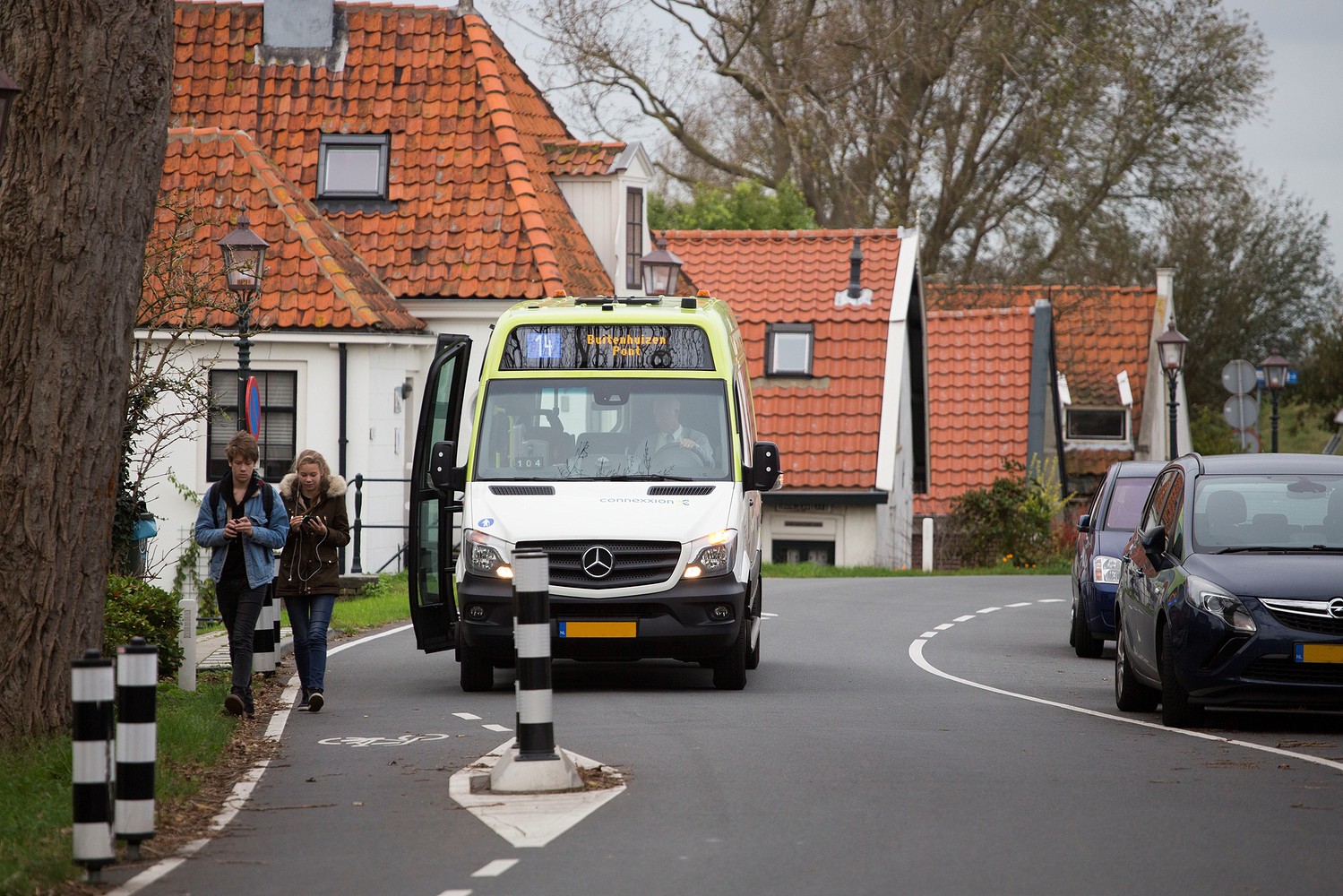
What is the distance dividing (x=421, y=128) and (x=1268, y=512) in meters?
21.8

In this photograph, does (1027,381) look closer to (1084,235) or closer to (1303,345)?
(1084,235)

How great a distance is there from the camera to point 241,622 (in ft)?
40.1

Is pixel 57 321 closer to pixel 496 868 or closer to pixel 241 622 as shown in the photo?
pixel 241 622

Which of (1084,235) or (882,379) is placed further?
(1084,235)

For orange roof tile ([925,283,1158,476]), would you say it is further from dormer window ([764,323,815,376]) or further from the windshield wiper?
Answer: the windshield wiper

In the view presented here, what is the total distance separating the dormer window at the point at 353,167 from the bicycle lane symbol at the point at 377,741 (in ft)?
68.2

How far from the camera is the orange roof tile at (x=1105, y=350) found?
5188 centimetres

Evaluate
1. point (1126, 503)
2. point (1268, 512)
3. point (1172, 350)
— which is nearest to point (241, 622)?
point (1268, 512)

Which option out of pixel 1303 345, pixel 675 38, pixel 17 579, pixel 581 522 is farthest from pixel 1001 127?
pixel 17 579

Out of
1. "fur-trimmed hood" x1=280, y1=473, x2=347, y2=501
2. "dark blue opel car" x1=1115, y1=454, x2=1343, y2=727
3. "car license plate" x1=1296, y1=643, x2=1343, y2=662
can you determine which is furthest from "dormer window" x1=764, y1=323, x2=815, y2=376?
"car license plate" x1=1296, y1=643, x2=1343, y2=662

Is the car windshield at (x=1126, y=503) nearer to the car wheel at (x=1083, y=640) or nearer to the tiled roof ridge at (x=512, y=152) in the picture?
the car wheel at (x=1083, y=640)

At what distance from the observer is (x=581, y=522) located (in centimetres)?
1345

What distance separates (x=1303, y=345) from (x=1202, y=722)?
52705mm

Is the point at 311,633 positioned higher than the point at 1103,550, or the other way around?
the point at 1103,550
